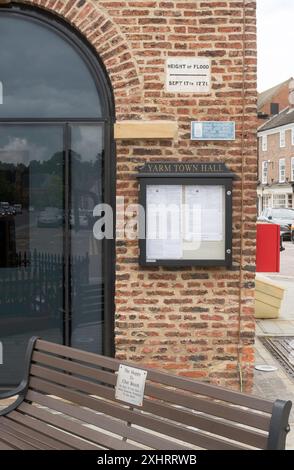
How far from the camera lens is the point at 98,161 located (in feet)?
16.9

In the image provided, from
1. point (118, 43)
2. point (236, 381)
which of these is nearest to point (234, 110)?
point (118, 43)

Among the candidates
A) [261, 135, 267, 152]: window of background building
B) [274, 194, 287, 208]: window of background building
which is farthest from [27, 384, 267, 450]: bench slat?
[261, 135, 267, 152]: window of background building

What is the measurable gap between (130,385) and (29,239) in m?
2.45

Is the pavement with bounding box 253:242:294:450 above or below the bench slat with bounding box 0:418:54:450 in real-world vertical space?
below

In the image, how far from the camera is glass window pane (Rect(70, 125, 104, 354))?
5.14 metres

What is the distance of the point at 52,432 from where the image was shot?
3182mm

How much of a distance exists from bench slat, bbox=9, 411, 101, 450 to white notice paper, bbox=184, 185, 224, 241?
226 cm

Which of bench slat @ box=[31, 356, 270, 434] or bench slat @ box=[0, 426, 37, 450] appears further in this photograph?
bench slat @ box=[0, 426, 37, 450]

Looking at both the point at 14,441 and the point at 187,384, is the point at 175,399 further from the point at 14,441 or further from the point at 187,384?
the point at 14,441

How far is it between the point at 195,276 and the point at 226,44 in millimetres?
2133

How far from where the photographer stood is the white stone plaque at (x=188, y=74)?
490cm

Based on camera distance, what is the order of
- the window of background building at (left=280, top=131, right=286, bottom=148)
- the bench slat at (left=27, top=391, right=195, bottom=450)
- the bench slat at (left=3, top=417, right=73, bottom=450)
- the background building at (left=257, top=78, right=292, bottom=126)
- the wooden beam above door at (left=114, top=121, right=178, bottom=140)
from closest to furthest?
the bench slat at (left=27, top=391, right=195, bottom=450), the bench slat at (left=3, top=417, right=73, bottom=450), the wooden beam above door at (left=114, top=121, right=178, bottom=140), the window of background building at (left=280, top=131, right=286, bottom=148), the background building at (left=257, top=78, right=292, bottom=126)

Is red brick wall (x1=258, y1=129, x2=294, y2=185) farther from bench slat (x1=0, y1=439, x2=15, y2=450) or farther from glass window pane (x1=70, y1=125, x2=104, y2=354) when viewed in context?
bench slat (x1=0, y1=439, x2=15, y2=450)

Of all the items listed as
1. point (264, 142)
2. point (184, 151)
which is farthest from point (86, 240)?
point (264, 142)
